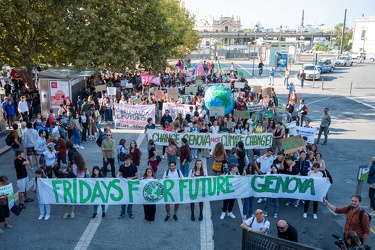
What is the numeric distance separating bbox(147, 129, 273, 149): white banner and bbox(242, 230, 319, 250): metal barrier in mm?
8322

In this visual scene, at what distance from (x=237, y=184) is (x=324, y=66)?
139ft

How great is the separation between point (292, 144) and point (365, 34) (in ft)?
294

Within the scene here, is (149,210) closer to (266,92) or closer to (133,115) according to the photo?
(133,115)

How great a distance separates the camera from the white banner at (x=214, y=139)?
13523 mm

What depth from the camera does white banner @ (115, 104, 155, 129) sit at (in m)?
17.9

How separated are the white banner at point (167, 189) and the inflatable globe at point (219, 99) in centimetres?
948

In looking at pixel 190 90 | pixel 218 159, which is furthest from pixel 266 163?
pixel 190 90

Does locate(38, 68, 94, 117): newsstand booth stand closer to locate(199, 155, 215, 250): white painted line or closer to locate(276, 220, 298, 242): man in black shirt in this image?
locate(199, 155, 215, 250): white painted line

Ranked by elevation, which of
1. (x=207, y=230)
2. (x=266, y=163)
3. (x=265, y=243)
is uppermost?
(x=265, y=243)

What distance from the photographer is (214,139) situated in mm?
13617

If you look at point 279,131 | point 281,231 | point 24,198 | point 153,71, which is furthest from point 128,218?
point 153,71

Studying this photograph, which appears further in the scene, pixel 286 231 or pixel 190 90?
pixel 190 90

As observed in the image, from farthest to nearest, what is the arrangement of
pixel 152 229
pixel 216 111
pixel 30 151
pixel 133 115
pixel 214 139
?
pixel 133 115, pixel 216 111, pixel 214 139, pixel 30 151, pixel 152 229

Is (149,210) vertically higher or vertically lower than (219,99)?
lower
